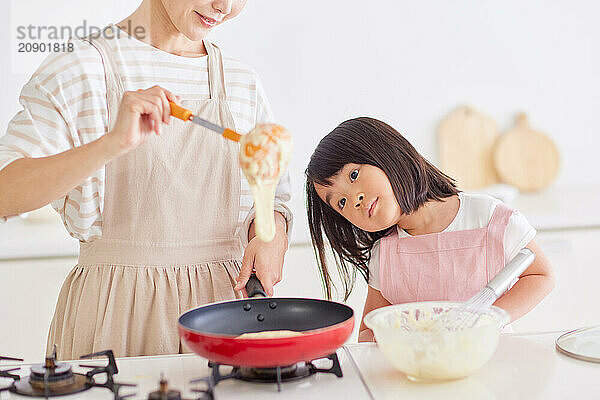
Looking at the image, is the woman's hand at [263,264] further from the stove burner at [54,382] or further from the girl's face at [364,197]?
the stove burner at [54,382]

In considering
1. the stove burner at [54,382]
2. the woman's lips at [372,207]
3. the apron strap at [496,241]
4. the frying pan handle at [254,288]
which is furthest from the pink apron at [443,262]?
the stove burner at [54,382]

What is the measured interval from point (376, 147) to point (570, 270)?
133 centimetres

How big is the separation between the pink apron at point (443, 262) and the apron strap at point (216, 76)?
477mm

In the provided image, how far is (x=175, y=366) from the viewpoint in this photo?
1.13 meters

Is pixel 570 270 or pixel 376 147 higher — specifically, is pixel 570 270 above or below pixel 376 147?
below

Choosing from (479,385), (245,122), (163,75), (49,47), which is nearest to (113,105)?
(163,75)

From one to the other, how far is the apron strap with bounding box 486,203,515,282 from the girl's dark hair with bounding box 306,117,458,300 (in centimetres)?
14

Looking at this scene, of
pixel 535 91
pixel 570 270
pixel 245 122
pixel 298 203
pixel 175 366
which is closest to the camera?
pixel 175 366

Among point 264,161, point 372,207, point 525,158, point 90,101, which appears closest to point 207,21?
point 90,101

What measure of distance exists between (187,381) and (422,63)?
2174 mm

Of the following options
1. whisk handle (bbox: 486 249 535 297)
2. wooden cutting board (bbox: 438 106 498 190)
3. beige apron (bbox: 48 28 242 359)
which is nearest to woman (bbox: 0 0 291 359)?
beige apron (bbox: 48 28 242 359)

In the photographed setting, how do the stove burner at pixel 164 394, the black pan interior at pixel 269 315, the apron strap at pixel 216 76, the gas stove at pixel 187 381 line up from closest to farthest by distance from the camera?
the stove burner at pixel 164 394 → the gas stove at pixel 187 381 → the black pan interior at pixel 269 315 → the apron strap at pixel 216 76

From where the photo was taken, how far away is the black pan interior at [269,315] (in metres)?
1.17

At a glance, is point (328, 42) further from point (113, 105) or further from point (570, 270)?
point (113, 105)
